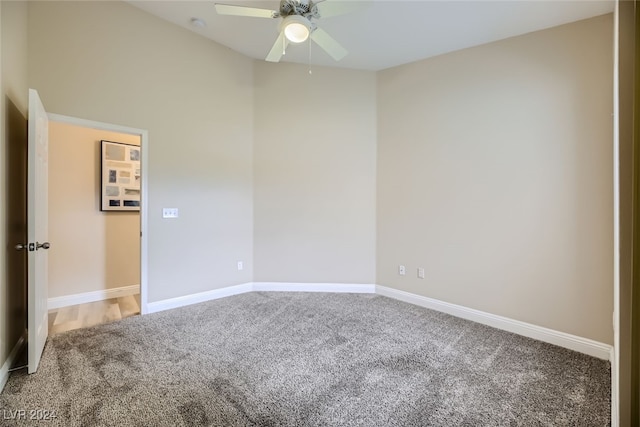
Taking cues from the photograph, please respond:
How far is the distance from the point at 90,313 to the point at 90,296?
22.9 inches

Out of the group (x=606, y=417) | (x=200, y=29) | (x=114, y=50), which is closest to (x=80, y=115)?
(x=114, y=50)

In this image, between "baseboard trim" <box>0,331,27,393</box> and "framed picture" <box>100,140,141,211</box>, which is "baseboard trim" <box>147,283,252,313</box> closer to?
"baseboard trim" <box>0,331,27,393</box>

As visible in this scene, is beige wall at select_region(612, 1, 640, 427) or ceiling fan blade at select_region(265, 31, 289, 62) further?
ceiling fan blade at select_region(265, 31, 289, 62)

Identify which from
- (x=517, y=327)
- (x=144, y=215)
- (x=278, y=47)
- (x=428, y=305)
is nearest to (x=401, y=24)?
(x=278, y=47)

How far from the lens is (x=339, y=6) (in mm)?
2057

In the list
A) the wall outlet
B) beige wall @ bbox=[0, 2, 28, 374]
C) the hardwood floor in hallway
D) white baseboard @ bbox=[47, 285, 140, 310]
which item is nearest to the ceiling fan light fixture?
beige wall @ bbox=[0, 2, 28, 374]

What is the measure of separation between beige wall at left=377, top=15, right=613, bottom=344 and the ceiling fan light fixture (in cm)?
216

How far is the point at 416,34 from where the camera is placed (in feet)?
10.5

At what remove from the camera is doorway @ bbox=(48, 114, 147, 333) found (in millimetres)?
3574

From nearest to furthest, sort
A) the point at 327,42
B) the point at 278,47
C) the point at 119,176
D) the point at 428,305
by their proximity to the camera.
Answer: the point at 327,42 < the point at 278,47 < the point at 428,305 < the point at 119,176

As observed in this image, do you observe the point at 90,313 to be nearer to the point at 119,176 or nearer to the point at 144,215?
the point at 144,215

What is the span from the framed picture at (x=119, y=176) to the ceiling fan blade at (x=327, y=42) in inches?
133

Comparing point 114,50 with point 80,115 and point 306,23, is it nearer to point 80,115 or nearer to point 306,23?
point 80,115

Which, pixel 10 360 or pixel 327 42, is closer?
pixel 10 360
